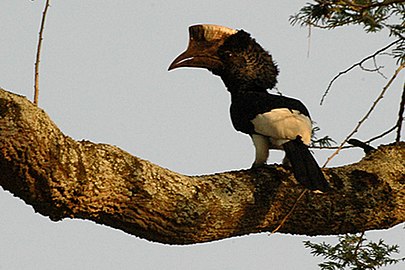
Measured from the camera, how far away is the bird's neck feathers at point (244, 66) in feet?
11.4

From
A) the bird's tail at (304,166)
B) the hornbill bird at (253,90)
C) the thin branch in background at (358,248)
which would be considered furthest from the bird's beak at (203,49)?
the thin branch in background at (358,248)

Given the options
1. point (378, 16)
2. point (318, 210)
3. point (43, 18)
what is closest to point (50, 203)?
point (43, 18)

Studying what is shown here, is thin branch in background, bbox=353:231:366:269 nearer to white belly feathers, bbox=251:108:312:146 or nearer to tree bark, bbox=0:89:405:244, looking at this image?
tree bark, bbox=0:89:405:244

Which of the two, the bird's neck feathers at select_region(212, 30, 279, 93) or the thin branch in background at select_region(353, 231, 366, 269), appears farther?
the bird's neck feathers at select_region(212, 30, 279, 93)

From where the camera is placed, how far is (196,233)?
2152 mm

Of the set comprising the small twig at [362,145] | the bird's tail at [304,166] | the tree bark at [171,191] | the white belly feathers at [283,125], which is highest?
the white belly feathers at [283,125]

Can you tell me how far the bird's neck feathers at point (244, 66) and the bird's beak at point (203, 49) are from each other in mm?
35

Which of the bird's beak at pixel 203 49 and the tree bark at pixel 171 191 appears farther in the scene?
the bird's beak at pixel 203 49

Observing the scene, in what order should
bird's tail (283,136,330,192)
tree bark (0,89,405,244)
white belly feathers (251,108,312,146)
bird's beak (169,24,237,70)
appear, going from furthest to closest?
1. bird's beak (169,24,237,70)
2. white belly feathers (251,108,312,146)
3. bird's tail (283,136,330,192)
4. tree bark (0,89,405,244)

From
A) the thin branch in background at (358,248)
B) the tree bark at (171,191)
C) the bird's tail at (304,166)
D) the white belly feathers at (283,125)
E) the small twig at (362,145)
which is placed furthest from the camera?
the white belly feathers at (283,125)

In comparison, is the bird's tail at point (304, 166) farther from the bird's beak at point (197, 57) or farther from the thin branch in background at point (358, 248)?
the bird's beak at point (197, 57)

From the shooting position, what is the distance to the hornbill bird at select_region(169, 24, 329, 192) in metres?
3.05

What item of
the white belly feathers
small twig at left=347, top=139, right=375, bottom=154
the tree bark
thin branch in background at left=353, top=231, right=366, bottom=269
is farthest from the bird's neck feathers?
thin branch in background at left=353, top=231, right=366, bottom=269

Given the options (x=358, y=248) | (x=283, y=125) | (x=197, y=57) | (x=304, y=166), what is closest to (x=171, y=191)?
(x=304, y=166)
